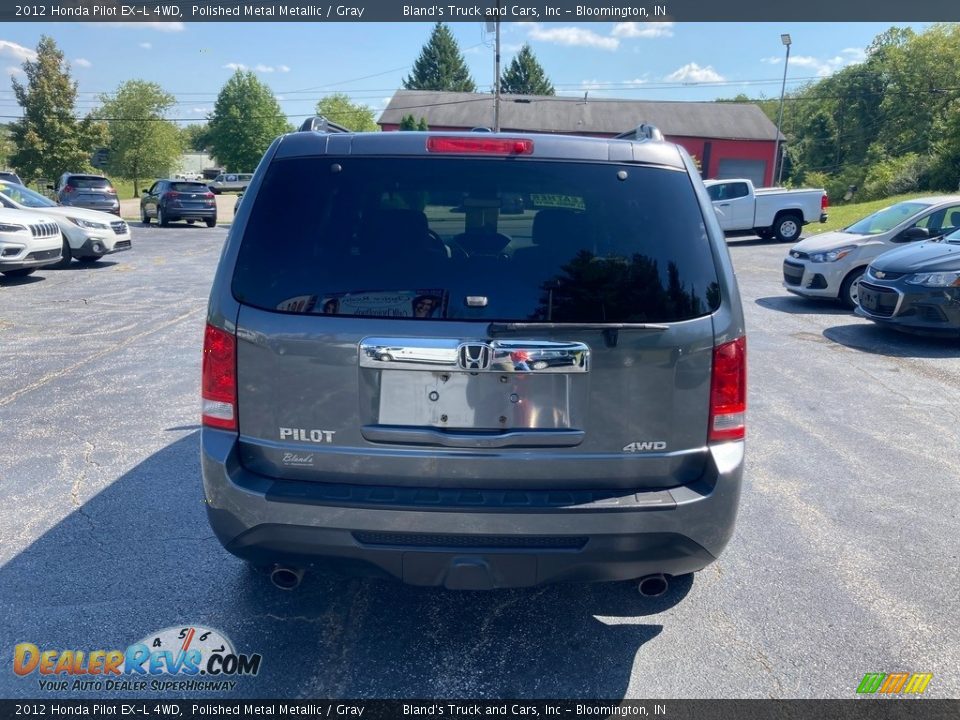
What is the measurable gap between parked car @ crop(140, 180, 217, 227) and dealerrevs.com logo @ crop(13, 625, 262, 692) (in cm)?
2757

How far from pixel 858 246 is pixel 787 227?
1295cm

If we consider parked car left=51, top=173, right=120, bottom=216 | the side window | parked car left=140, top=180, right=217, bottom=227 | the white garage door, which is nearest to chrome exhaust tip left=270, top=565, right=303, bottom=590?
the side window

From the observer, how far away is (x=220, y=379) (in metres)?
2.84

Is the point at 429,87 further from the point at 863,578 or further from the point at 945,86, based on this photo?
the point at 863,578

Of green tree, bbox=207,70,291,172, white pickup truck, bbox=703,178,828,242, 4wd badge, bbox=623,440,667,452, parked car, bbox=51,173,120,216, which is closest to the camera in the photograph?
4wd badge, bbox=623,440,667,452

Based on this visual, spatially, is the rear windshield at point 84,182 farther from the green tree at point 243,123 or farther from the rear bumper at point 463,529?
the green tree at point 243,123

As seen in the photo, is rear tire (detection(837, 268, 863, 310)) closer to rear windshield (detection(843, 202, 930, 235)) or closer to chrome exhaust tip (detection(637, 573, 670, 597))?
rear windshield (detection(843, 202, 930, 235))

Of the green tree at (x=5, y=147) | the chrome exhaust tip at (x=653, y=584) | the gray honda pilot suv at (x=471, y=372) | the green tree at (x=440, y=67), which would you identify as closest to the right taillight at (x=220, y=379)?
the gray honda pilot suv at (x=471, y=372)

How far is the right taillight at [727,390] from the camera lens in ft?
9.30

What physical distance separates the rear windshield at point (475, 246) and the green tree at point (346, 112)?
319 ft

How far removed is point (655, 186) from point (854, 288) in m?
9.83

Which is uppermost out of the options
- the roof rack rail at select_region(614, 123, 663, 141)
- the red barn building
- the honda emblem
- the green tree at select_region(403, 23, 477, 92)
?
the green tree at select_region(403, 23, 477, 92)

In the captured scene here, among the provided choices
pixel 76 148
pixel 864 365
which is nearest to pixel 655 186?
pixel 864 365

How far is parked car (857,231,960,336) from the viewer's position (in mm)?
8719
